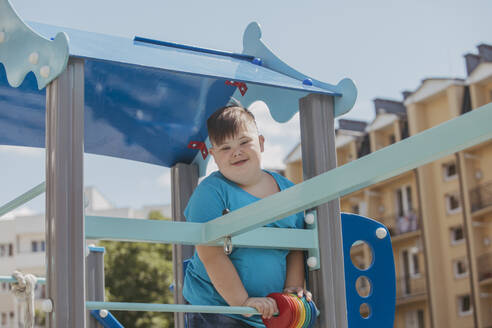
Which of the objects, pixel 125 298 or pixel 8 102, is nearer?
pixel 8 102

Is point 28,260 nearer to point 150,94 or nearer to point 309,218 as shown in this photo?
point 150,94

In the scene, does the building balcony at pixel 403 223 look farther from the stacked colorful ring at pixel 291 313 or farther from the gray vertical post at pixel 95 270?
A: the stacked colorful ring at pixel 291 313

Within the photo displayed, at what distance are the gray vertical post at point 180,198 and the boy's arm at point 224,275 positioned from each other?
1.18 metres

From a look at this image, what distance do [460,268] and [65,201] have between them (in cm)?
2313

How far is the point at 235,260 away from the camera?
2.64m

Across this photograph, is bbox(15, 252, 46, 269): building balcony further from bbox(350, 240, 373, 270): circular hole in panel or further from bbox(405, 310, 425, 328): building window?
bbox(405, 310, 425, 328): building window

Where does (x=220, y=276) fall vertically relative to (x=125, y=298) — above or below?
below

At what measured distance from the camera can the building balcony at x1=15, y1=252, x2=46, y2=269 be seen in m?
34.4

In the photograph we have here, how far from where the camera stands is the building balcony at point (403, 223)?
25516 mm

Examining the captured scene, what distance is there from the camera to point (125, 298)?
23922mm

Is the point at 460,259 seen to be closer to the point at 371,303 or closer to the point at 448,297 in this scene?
the point at 448,297

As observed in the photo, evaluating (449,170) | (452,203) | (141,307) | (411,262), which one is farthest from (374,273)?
(411,262)

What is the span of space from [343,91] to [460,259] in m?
22.1

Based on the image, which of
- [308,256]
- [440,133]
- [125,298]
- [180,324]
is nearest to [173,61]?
[308,256]
